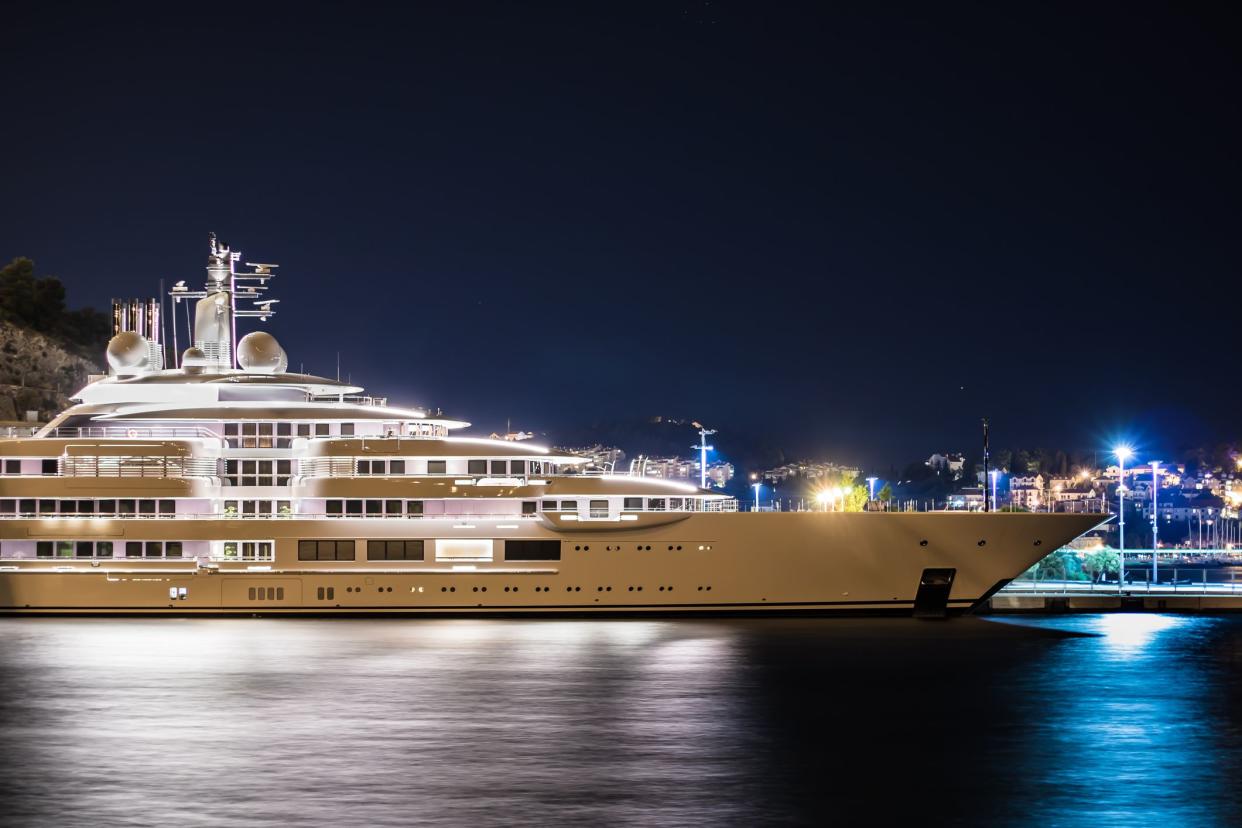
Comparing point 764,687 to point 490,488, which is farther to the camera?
point 490,488

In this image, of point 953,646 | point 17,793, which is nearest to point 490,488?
point 953,646

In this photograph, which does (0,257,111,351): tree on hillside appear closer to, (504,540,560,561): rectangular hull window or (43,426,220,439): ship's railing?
(43,426,220,439): ship's railing

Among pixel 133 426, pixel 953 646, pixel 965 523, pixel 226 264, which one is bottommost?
pixel 953 646

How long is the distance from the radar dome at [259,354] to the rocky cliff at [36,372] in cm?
3224

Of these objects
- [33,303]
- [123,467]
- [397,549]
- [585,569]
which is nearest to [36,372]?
[33,303]

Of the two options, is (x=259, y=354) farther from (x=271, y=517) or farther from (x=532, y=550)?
(x=532, y=550)

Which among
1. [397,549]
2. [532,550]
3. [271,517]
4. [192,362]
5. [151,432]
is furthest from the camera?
[192,362]

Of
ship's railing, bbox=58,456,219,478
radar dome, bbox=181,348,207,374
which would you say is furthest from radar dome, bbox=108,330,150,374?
ship's railing, bbox=58,456,219,478

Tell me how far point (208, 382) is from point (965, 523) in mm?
22748

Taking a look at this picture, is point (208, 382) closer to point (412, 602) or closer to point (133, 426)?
point (133, 426)

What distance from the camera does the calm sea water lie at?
23.0 metres

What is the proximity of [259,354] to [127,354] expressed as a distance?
13.8ft

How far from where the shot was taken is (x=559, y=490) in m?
44.7

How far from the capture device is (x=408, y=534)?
45.1 metres
